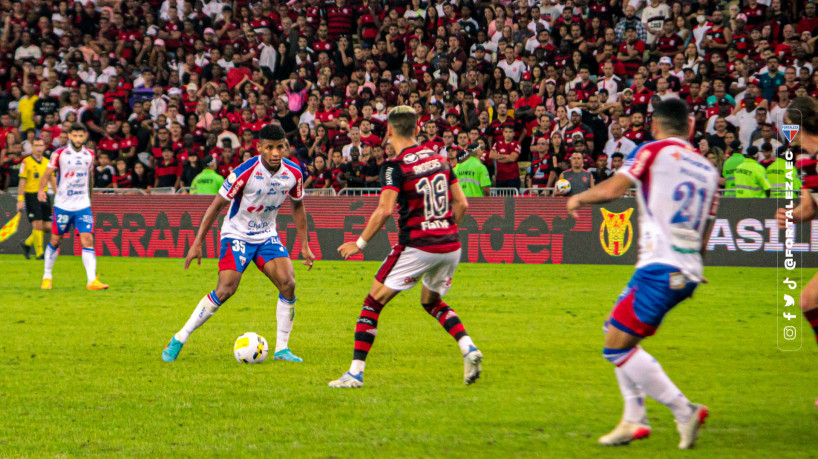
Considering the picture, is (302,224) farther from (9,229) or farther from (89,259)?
(9,229)

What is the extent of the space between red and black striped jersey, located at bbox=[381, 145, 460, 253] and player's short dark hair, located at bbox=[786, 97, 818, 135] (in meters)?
2.79

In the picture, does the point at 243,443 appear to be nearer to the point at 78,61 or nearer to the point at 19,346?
the point at 19,346

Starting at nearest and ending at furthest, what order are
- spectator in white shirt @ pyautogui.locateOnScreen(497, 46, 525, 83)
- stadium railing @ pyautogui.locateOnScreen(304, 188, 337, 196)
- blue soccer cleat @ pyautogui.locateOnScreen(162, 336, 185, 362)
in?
1. blue soccer cleat @ pyautogui.locateOnScreen(162, 336, 185, 362)
2. stadium railing @ pyautogui.locateOnScreen(304, 188, 337, 196)
3. spectator in white shirt @ pyautogui.locateOnScreen(497, 46, 525, 83)

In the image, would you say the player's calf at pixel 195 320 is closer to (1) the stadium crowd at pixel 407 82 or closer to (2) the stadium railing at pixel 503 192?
(1) the stadium crowd at pixel 407 82

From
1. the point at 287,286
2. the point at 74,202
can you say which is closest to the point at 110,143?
the point at 74,202

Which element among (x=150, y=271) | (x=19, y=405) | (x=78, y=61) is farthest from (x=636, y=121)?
(x=78, y=61)

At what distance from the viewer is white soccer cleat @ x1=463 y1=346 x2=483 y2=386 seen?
23.8 feet

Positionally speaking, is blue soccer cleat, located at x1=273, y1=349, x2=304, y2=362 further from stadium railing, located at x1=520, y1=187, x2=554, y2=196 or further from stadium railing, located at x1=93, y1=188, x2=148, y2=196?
stadium railing, located at x1=93, y1=188, x2=148, y2=196

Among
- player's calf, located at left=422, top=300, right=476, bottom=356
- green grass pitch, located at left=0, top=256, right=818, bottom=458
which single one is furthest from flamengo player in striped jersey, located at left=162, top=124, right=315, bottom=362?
player's calf, located at left=422, top=300, right=476, bottom=356

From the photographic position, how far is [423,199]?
7254mm

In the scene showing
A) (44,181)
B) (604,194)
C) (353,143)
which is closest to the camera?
(604,194)

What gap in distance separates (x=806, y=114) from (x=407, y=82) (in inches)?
616

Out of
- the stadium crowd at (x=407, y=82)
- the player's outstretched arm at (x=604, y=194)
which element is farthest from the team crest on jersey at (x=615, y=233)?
the player's outstretched arm at (x=604, y=194)

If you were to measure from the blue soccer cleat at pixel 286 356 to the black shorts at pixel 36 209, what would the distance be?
13.3 m
